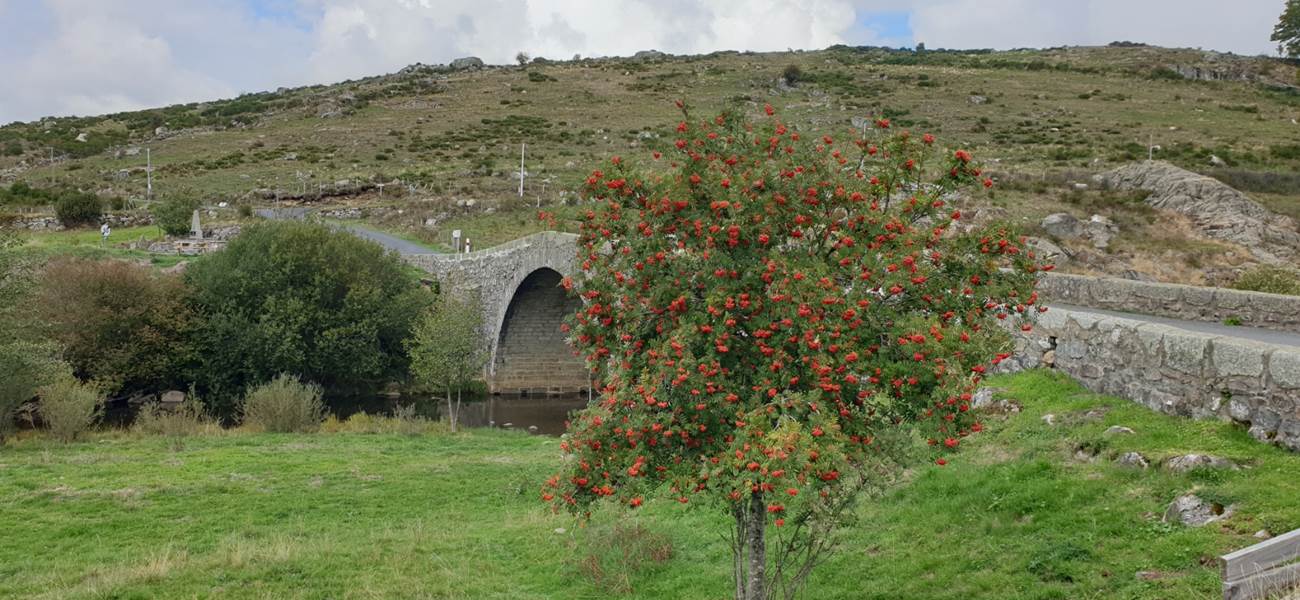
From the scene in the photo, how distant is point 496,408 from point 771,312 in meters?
27.8

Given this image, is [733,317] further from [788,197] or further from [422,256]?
[422,256]

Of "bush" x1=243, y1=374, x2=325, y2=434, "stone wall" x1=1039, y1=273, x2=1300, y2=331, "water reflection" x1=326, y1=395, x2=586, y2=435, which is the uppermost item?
"stone wall" x1=1039, y1=273, x2=1300, y2=331

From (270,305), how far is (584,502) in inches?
1123

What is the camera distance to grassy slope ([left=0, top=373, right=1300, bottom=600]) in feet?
21.4

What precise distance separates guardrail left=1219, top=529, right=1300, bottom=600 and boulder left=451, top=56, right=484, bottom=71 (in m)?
114

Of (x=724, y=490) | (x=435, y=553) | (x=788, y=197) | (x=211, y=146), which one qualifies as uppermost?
(x=211, y=146)

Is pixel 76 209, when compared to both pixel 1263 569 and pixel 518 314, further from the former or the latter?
pixel 1263 569

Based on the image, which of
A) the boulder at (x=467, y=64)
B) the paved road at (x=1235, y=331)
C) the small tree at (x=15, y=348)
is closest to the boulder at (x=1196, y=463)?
the paved road at (x=1235, y=331)

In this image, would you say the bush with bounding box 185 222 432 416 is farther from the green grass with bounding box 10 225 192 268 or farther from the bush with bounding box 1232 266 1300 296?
the bush with bounding box 1232 266 1300 296

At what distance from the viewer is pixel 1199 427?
24.9 feet

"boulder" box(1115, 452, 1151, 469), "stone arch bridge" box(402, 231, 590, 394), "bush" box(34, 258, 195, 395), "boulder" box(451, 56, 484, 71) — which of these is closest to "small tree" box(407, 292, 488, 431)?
"stone arch bridge" box(402, 231, 590, 394)

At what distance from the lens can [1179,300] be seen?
Answer: 12.9 m

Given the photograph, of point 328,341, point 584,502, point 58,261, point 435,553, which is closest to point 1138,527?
point 584,502

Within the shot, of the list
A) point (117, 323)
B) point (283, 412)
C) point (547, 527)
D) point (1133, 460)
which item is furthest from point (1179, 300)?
point (117, 323)
